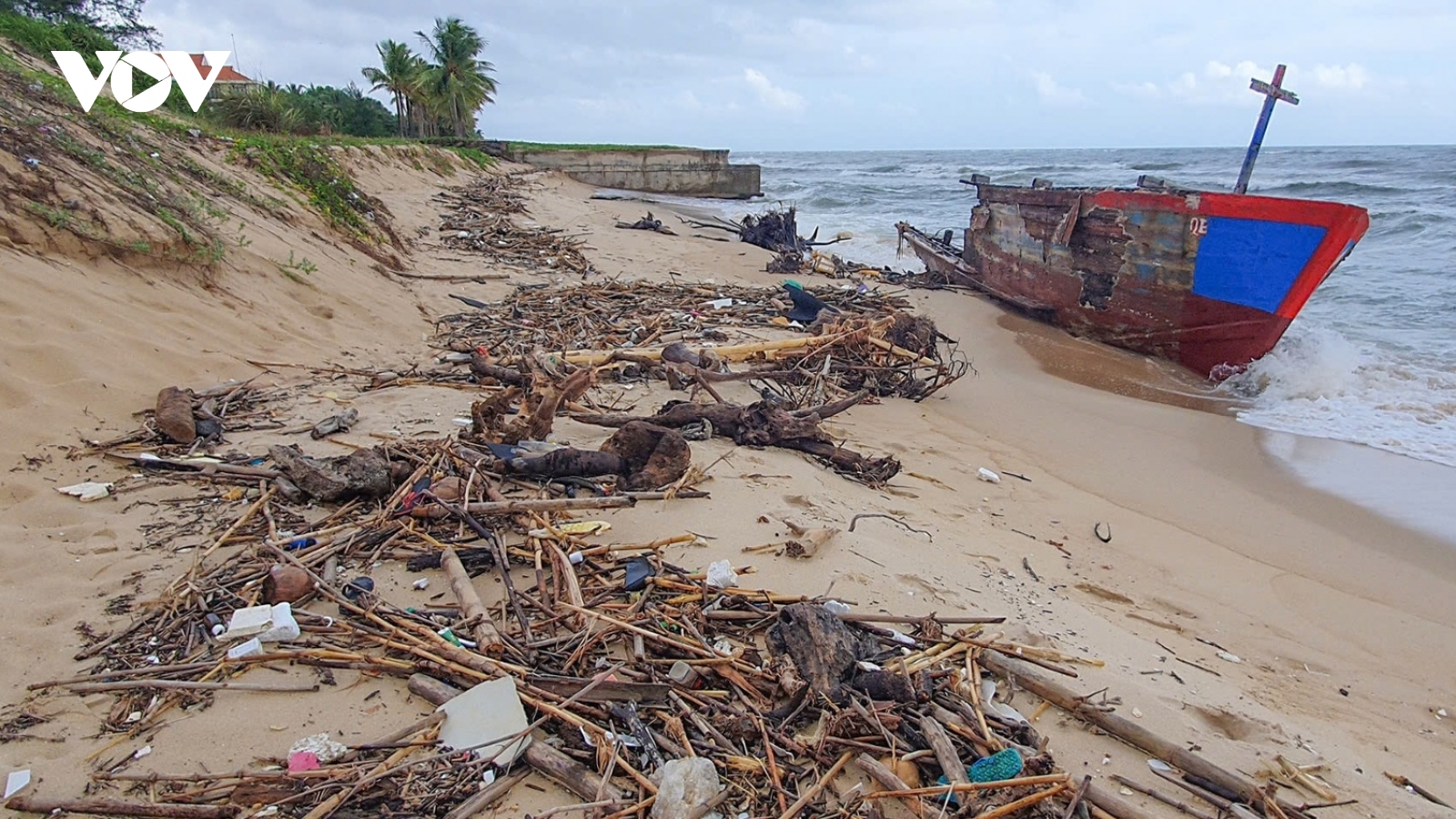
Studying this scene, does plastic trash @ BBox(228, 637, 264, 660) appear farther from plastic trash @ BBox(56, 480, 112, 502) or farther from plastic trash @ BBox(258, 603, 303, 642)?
plastic trash @ BBox(56, 480, 112, 502)

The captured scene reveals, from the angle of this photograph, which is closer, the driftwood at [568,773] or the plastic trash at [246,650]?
the driftwood at [568,773]

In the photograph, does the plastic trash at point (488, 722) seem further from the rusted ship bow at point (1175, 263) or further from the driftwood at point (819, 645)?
the rusted ship bow at point (1175, 263)

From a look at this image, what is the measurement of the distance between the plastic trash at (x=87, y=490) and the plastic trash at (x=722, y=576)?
9.03ft

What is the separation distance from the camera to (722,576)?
3.08 meters

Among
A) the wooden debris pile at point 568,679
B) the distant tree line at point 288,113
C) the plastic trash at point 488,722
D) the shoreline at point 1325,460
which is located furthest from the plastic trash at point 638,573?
the distant tree line at point 288,113

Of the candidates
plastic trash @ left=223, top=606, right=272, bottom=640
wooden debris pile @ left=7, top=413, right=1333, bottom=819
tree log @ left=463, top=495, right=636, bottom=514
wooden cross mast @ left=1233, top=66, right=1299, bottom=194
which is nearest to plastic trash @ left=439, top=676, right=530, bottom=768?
wooden debris pile @ left=7, top=413, right=1333, bottom=819

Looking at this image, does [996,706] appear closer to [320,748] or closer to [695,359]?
[320,748]

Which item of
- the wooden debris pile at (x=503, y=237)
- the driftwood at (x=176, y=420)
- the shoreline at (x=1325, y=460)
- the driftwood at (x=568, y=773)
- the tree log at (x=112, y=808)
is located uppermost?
the wooden debris pile at (x=503, y=237)

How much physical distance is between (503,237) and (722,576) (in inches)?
440

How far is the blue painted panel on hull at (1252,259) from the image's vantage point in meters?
8.48

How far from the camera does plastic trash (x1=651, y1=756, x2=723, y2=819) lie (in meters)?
1.98

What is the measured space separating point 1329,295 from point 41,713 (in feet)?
56.3

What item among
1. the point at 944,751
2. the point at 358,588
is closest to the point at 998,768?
the point at 944,751

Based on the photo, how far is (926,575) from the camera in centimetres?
350
